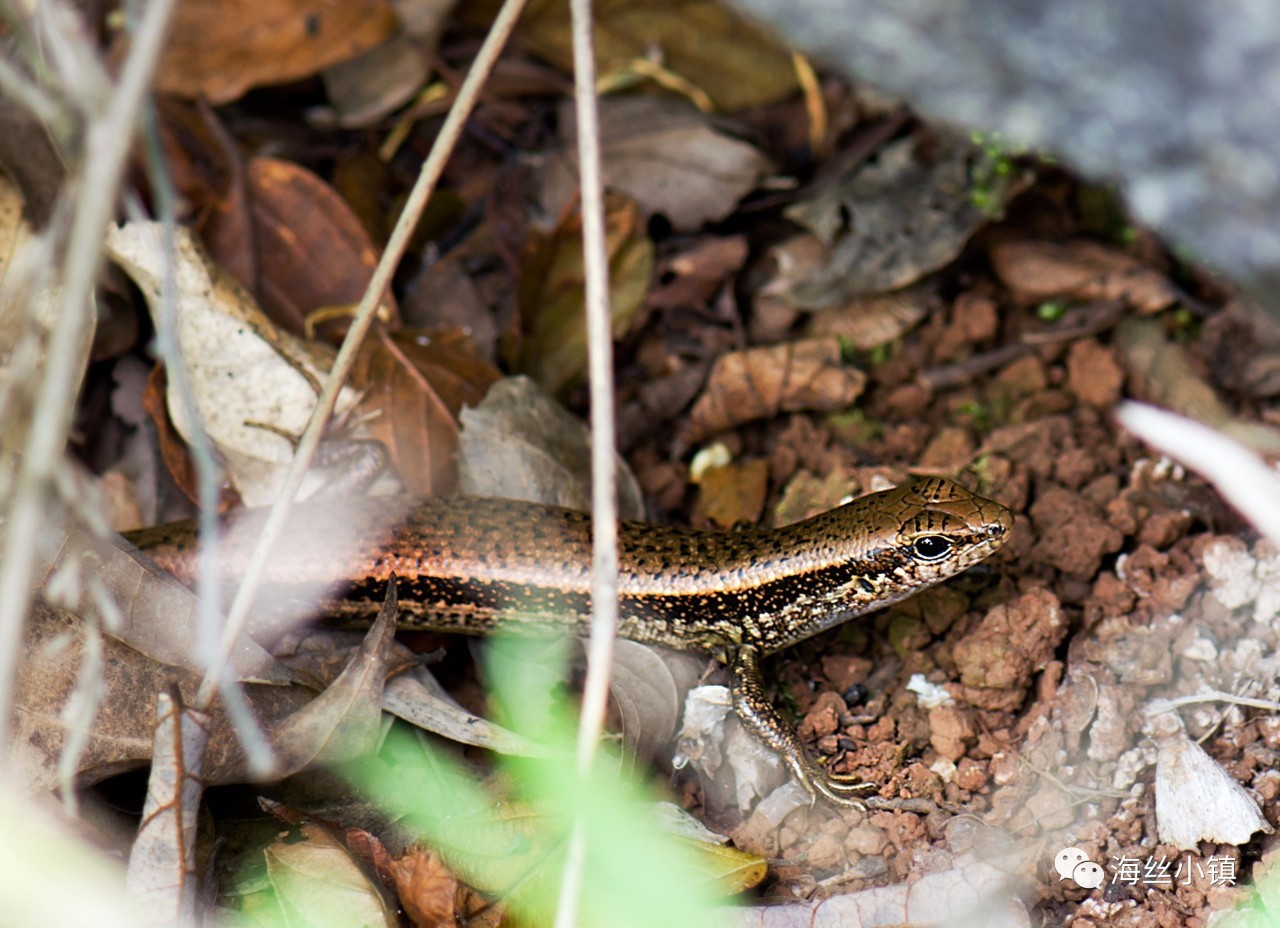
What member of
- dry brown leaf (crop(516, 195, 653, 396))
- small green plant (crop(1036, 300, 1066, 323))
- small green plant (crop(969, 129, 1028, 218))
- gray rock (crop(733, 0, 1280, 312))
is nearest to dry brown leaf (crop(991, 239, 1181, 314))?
small green plant (crop(1036, 300, 1066, 323))

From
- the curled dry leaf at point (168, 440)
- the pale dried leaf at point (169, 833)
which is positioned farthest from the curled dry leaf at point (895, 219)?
the pale dried leaf at point (169, 833)

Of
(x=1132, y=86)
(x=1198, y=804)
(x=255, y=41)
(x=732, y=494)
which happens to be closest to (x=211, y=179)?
(x=255, y=41)

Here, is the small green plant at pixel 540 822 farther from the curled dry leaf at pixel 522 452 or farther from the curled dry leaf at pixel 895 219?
the curled dry leaf at pixel 895 219

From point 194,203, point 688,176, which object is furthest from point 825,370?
point 194,203

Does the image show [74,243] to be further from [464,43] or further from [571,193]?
[464,43]

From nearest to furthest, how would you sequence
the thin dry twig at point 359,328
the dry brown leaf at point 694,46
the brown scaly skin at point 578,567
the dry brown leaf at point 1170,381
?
1. the thin dry twig at point 359,328
2. the brown scaly skin at point 578,567
3. the dry brown leaf at point 1170,381
4. the dry brown leaf at point 694,46
